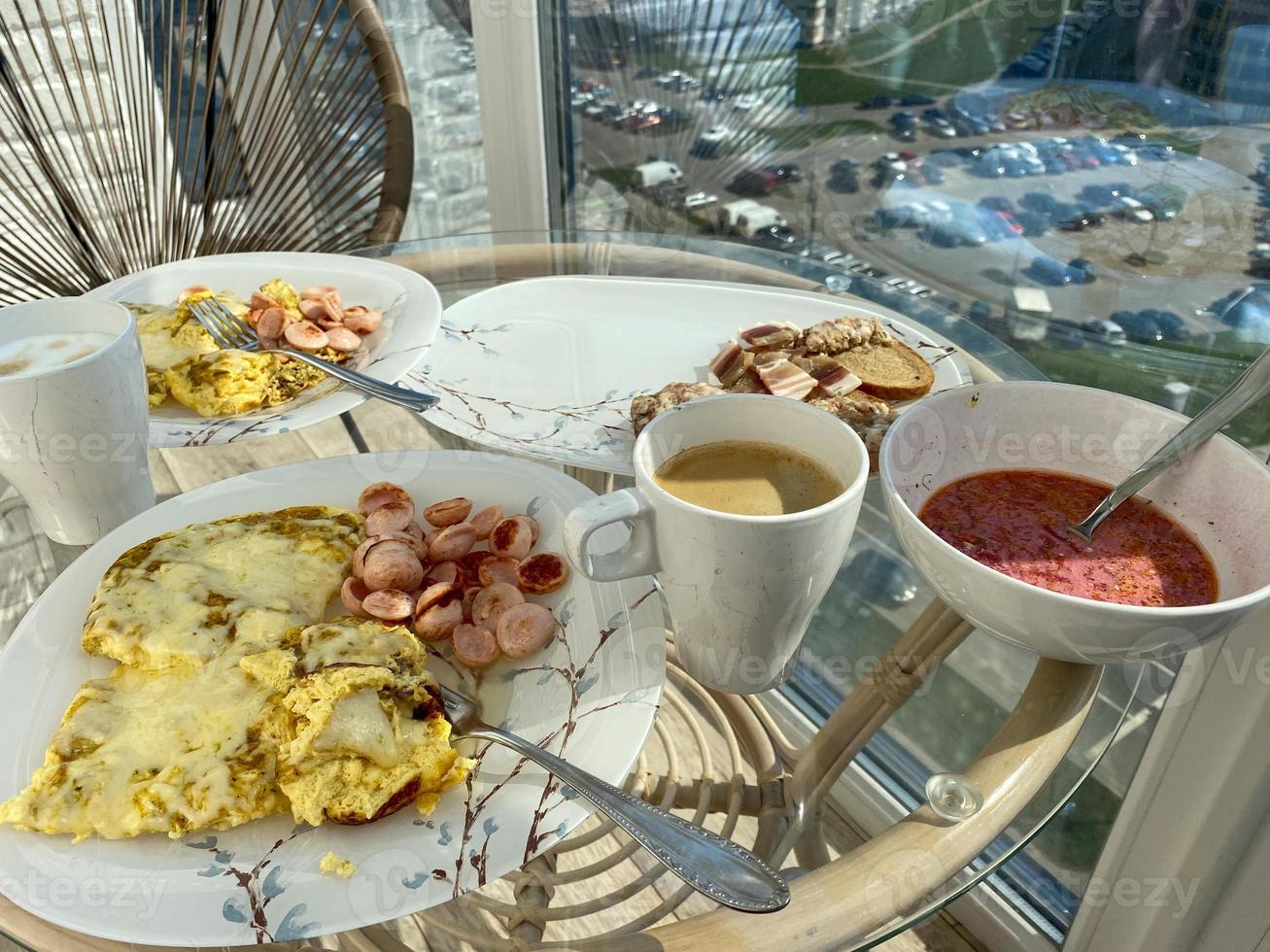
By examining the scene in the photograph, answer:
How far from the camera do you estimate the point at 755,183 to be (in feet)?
4.08

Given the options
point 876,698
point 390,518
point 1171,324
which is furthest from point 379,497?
point 1171,324

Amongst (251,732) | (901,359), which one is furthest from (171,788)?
(901,359)

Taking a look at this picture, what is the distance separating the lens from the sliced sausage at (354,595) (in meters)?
0.50

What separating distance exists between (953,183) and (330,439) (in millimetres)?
688

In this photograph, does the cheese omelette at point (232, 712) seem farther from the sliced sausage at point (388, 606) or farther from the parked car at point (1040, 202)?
the parked car at point (1040, 202)

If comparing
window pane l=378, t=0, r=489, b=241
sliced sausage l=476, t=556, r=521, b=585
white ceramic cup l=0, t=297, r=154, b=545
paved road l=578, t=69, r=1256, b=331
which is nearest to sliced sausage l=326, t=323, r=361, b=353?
white ceramic cup l=0, t=297, r=154, b=545

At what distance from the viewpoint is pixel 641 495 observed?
43 cm

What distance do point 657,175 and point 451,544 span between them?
40.5 inches

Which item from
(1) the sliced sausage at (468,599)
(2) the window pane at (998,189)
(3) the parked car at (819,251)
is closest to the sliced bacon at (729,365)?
(2) the window pane at (998,189)

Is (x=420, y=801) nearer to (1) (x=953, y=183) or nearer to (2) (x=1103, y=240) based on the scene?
(2) (x=1103, y=240)

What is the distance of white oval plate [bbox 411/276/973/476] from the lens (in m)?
0.62

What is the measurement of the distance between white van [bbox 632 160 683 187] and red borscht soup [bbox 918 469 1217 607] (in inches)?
39.2

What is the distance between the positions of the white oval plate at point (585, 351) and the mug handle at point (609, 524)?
0.14 m

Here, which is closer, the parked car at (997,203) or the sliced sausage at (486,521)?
the sliced sausage at (486,521)
